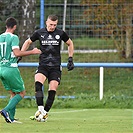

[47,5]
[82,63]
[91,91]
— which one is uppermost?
[47,5]

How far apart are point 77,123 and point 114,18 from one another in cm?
669

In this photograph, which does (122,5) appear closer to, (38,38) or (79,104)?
(79,104)

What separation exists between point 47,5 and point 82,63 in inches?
86.6

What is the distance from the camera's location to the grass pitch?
34.9 feet

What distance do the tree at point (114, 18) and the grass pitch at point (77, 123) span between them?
324 centimetres

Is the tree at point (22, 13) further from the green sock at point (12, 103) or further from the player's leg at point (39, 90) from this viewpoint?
the green sock at point (12, 103)

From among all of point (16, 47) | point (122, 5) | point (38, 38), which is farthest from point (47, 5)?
point (16, 47)

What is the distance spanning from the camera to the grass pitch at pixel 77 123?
10.6 m

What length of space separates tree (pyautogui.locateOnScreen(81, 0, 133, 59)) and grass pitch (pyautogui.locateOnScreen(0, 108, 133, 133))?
3238 millimetres

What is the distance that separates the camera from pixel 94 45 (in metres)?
18.4

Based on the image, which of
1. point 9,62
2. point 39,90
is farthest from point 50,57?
point 9,62

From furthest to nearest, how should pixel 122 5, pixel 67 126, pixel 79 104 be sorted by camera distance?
pixel 122 5, pixel 79 104, pixel 67 126

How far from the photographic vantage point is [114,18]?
1816 centimetres

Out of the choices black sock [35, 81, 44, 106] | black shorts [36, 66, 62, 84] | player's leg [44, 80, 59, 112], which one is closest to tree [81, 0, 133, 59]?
black shorts [36, 66, 62, 84]
